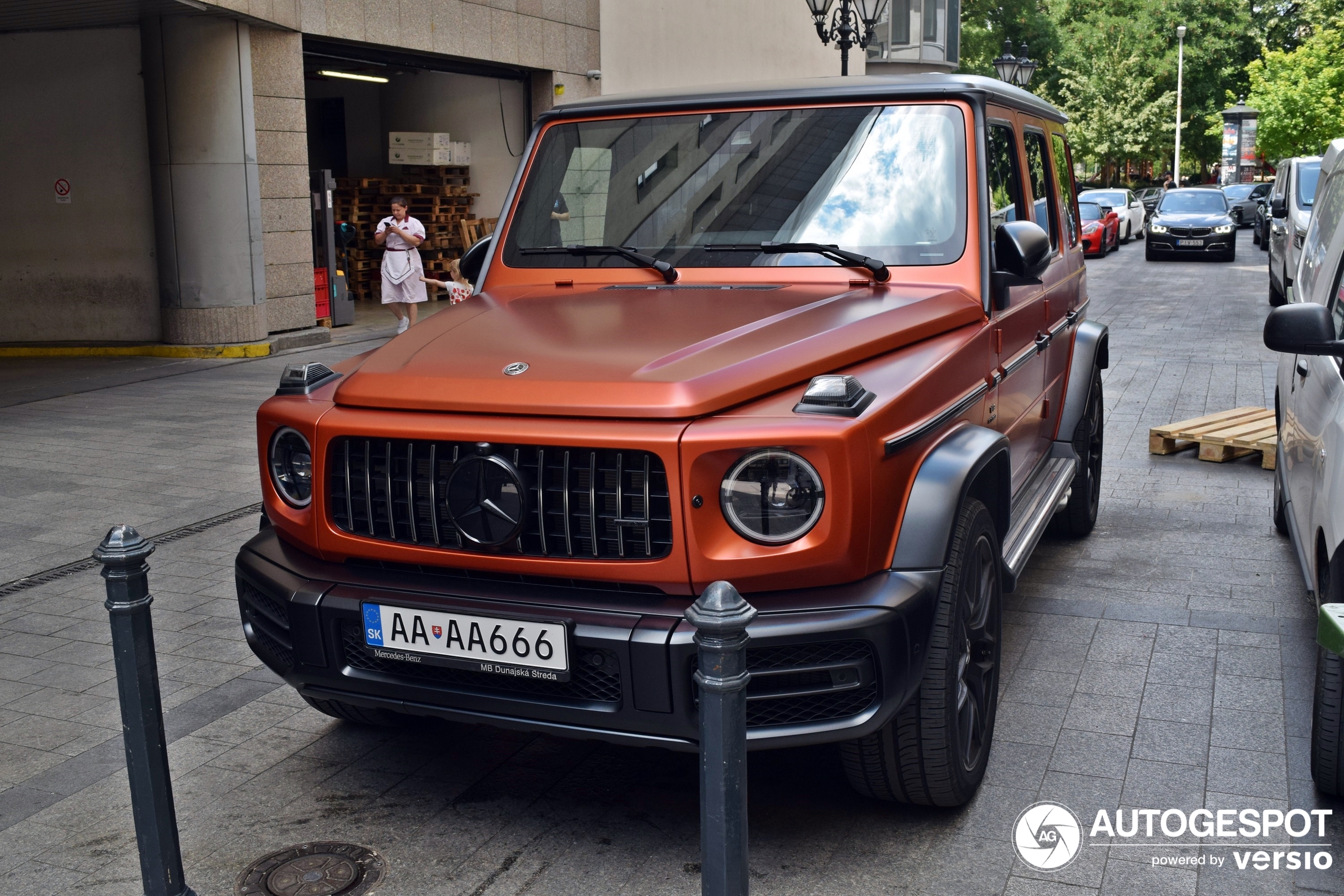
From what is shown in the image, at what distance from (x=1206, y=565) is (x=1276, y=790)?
245 cm

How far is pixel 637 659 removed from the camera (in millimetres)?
2943

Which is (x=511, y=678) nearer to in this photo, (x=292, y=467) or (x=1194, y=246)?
(x=292, y=467)

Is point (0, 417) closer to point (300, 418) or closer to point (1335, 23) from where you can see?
point (300, 418)

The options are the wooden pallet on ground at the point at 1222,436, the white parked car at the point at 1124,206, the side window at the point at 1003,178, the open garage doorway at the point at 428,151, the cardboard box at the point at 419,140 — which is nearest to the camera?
the side window at the point at 1003,178

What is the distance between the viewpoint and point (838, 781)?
12.6 feet

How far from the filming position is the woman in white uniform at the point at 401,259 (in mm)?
14469

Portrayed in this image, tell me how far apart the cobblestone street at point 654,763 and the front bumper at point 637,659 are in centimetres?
50

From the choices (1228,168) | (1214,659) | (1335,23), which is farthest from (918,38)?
(1214,659)

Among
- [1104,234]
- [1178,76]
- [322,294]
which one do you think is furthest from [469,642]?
[1178,76]

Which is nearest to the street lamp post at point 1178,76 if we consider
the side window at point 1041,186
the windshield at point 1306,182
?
the windshield at point 1306,182

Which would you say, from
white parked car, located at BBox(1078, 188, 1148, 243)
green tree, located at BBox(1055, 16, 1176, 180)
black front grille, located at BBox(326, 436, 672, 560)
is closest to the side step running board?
black front grille, located at BBox(326, 436, 672, 560)

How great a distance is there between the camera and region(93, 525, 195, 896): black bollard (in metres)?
2.89

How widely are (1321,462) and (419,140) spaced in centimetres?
1831

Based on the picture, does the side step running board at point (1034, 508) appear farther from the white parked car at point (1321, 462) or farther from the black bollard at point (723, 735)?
the black bollard at point (723, 735)
